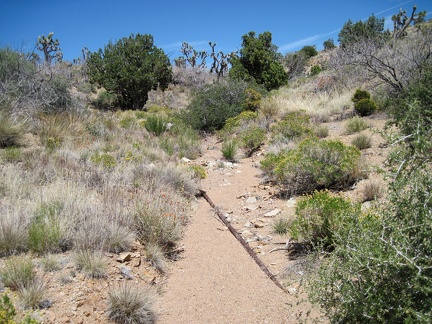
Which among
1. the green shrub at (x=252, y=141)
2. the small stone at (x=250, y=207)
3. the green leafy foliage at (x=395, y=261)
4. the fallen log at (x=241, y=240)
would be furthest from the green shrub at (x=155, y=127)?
the green leafy foliage at (x=395, y=261)

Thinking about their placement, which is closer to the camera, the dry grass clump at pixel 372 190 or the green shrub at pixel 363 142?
the dry grass clump at pixel 372 190

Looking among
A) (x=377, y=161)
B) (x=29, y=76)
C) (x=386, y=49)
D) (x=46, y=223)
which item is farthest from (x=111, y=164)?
(x=386, y=49)

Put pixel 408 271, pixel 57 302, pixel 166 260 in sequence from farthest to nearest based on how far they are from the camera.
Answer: pixel 166 260 < pixel 57 302 < pixel 408 271

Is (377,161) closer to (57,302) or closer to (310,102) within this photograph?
(57,302)

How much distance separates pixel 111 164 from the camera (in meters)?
7.79

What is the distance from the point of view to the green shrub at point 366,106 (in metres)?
12.5

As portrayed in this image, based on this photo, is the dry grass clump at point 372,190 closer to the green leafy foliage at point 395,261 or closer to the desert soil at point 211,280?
the desert soil at point 211,280

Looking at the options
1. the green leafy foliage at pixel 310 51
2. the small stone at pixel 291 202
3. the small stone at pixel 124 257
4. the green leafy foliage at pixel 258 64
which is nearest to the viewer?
the small stone at pixel 124 257

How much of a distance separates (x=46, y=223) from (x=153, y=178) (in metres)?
3.03

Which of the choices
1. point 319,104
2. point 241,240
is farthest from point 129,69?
point 241,240

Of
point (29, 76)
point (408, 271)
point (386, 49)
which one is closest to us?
point (408, 271)

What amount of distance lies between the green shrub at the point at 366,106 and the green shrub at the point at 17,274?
11.9 meters

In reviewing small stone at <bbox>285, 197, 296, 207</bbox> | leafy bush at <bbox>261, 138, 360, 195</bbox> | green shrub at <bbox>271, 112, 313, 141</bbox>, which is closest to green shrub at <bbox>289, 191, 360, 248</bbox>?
small stone at <bbox>285, 197, 296, 207</bbox>

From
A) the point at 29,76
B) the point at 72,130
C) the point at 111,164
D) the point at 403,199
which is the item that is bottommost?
the point at 403,199
